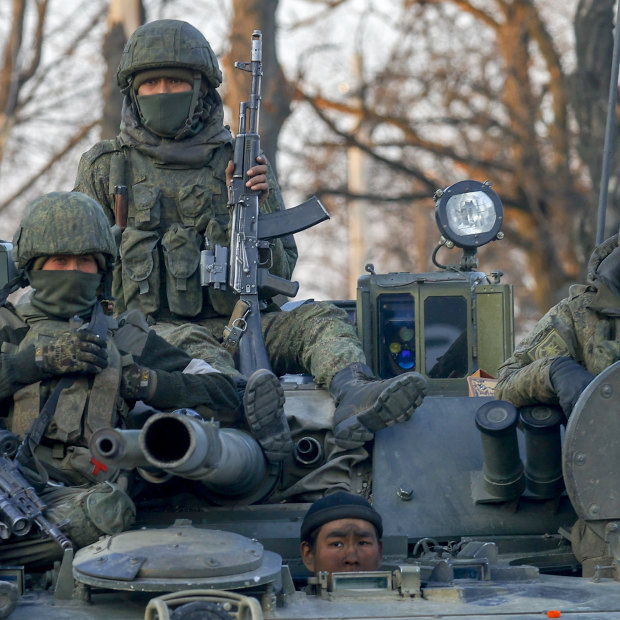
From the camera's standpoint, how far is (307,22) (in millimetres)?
25656

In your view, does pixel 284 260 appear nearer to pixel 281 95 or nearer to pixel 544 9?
pixel 281 95

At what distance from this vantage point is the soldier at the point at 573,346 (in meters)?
6.80

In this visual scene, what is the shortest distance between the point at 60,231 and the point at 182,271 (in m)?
1.39

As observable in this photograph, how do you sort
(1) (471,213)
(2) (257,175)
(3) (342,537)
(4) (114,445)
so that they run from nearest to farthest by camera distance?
(4) (114,445) < (3) (342,537) < (2) (257,175) < (1) (471,213)

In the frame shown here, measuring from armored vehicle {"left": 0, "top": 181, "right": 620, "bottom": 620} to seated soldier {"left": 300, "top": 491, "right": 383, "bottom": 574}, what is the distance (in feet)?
0.42

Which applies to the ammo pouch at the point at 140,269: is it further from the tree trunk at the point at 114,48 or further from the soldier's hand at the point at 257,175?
the tree trunk at the point at 114,48

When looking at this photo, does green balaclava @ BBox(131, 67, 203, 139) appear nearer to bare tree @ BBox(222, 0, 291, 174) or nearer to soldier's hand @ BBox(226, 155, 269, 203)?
soldier's hand @ BBox(226, 155, 269, 203)

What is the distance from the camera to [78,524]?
20.5ft

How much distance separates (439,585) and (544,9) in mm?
21390

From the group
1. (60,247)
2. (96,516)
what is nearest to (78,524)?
(96,516)

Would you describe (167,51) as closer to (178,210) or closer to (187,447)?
(178,210)

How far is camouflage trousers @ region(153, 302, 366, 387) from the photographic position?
7.81 m

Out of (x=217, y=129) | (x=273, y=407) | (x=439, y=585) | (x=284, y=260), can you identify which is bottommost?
(x=439, y=585)

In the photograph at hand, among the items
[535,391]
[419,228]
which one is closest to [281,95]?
[535,391]
